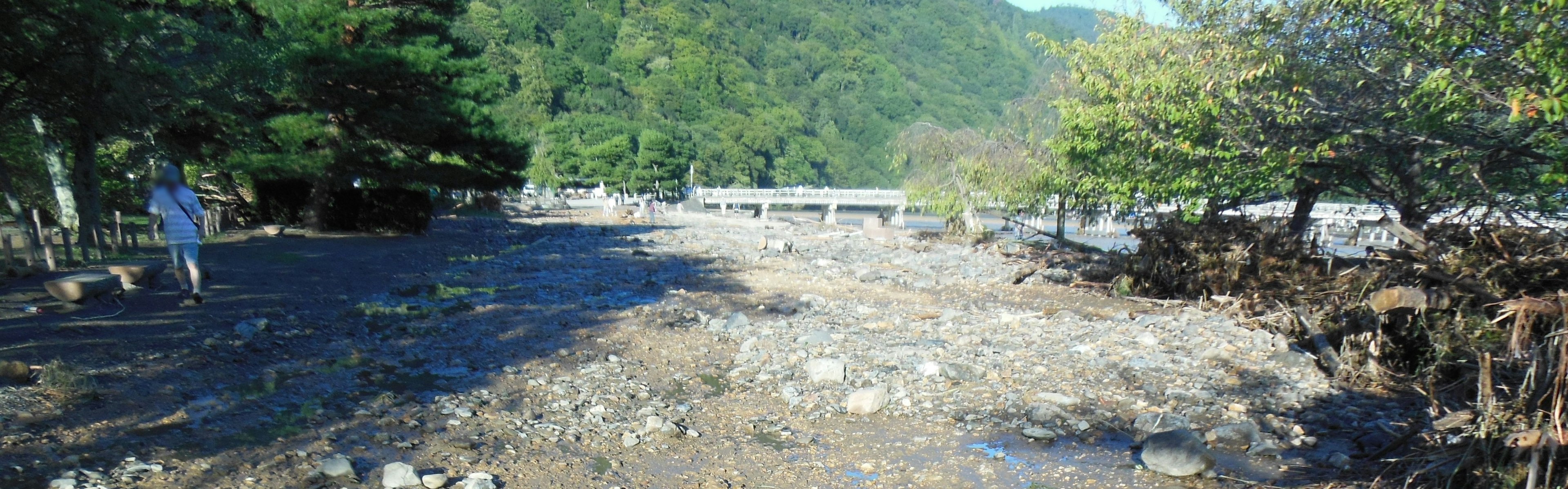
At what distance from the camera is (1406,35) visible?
23.3 feet

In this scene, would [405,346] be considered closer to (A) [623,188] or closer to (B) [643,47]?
(A) [623,188]

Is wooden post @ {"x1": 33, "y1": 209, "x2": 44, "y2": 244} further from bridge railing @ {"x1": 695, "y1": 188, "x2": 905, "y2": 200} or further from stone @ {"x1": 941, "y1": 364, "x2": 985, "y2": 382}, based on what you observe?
bridge railing @ {"x1": 695, "y1": 188, "x2": 905, "y2": 200}

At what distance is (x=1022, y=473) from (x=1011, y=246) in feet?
55.5

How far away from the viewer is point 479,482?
5.00 m

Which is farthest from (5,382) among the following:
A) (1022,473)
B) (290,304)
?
(1022,473)

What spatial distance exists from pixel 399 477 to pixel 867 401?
359 centimetres

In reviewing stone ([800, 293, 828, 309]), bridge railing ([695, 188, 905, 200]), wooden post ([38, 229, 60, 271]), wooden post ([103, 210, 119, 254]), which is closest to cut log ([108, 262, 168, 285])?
wooden post ([38, 229, 60, 271])

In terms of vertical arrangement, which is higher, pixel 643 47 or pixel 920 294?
pixel 643 47

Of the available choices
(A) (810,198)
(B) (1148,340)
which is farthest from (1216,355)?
(A) (810,198)

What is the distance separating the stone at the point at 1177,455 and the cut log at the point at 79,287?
9002 millimetres

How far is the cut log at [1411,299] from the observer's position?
6.33 meters

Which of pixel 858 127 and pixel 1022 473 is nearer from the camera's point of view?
pixel 1022 473

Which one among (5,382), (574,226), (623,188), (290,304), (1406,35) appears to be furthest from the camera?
(623,188)

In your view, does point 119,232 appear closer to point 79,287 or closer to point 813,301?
point 79,287
